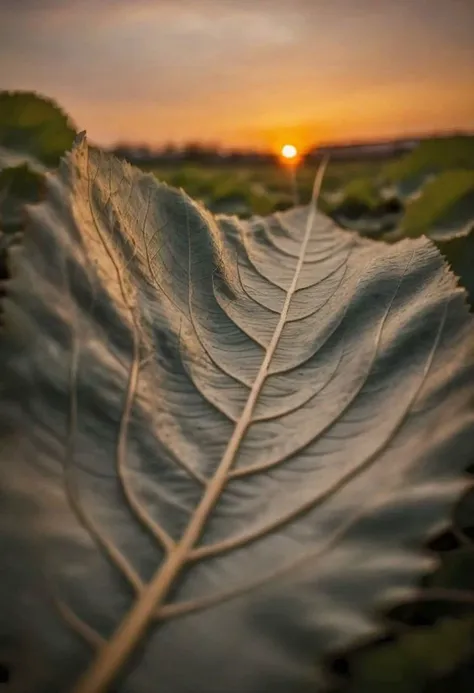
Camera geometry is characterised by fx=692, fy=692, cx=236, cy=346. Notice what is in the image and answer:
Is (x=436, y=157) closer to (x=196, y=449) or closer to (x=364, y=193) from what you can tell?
(x=364, y=193)

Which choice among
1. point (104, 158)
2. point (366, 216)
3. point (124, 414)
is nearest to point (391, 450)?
point (124, 414)

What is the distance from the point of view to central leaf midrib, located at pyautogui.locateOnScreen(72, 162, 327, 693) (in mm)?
253

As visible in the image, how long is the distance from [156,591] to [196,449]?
0.10m

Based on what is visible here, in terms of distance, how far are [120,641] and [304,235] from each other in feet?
1.59

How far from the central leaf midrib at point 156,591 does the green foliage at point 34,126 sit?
0.42 metres

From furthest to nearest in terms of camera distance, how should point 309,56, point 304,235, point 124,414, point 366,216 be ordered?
point 309,56 → point 366,216 → point 304,235 → point 124,414

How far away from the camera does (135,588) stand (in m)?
0.29

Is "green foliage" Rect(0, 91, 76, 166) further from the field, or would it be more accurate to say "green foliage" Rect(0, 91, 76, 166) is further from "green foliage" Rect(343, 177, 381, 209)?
"green foliage" Rect(343, 177, 381, 209)

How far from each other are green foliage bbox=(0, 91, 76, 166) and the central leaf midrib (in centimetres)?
42

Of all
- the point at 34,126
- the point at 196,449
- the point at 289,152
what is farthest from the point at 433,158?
the point at 196,449

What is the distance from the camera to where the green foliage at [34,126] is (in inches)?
28.1

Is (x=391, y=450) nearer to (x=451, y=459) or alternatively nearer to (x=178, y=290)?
(x=451, y=459)

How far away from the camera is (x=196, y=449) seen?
1.24 feet

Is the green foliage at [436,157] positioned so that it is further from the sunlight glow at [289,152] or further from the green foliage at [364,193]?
the sunlight glow at [289,152]
